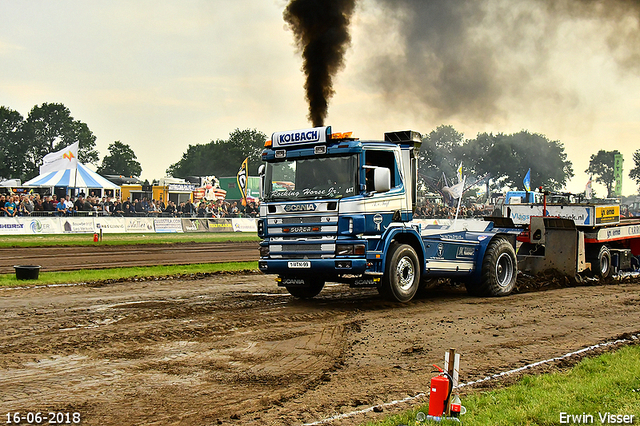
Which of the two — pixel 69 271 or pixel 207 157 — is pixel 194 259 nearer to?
pixel 69 271

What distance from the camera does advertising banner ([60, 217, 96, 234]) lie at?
32.5 meters

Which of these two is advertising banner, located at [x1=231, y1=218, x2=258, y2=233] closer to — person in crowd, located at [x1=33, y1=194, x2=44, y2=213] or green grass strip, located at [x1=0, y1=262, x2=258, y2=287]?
person in crowd, located at [x1=33, y1=194, x2=44, y2=213]

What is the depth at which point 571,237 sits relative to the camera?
15.5m

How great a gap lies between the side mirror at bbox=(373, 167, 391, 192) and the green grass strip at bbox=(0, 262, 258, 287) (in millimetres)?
8351

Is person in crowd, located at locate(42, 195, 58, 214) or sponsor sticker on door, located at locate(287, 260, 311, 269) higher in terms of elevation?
person in crowd, located at locate(42, 195, 58, 214)

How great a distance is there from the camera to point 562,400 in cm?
559

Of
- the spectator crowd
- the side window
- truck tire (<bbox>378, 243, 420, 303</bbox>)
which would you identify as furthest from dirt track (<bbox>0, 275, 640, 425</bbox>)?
the spectator crowd

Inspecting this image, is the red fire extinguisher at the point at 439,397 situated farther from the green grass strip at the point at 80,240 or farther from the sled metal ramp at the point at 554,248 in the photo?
the green grass strip at the point at 80,240

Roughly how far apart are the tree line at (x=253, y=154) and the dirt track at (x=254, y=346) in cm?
3365

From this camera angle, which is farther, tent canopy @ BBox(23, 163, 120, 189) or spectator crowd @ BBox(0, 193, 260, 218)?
tent canopy @ BBox(23, 163, 120, 189)

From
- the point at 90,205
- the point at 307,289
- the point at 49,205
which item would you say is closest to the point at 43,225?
the point at 49,205

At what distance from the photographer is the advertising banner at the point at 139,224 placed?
1415 inches

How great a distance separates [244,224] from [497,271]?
30.1 meters

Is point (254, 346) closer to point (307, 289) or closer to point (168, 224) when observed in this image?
point (307, 289)
